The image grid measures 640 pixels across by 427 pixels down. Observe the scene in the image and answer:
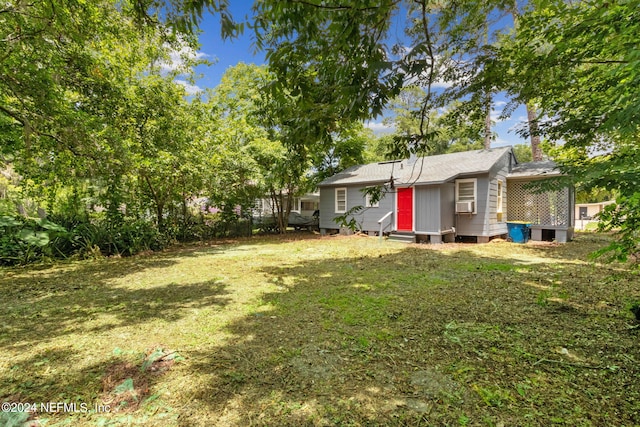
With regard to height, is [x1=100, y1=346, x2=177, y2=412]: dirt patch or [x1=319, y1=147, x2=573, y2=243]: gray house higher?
[x1=319, y1=147, x2=573, y2=243]: gray house

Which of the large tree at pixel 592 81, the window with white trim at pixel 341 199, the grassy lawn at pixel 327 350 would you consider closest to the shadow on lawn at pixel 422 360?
the grassy lawn at pixel 327 350

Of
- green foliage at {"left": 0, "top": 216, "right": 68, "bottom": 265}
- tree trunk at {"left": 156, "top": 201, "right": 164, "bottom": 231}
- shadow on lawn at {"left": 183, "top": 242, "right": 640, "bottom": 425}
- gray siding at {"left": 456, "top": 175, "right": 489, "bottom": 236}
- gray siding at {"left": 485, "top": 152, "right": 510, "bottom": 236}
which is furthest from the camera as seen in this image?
gray siding at {"left": 485, "top": 152, "right": 510, "bottom": 236}

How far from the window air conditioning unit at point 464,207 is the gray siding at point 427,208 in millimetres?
954

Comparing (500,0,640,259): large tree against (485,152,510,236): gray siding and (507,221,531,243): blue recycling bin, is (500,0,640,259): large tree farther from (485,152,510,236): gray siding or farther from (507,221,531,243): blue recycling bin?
(507,221,531,243): blue recycling bin

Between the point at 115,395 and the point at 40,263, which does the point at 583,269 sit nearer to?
the point at 115,395

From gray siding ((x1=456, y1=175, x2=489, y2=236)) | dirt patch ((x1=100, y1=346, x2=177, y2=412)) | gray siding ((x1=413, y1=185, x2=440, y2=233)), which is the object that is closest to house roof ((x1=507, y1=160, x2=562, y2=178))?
gray siding ((x1=456, y1=175, x2=489, y2=236))

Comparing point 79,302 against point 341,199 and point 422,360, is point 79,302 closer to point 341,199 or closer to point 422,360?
point 422,360

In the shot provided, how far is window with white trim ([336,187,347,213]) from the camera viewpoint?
45.8 ft

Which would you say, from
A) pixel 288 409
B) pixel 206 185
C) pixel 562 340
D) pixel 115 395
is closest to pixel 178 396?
pixel 115 395

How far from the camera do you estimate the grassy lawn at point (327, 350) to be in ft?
6.39

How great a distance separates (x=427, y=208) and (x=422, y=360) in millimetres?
8690

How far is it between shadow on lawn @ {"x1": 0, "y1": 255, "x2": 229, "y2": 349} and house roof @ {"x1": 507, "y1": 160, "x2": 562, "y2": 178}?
11215 mm

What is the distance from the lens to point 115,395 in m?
2.10

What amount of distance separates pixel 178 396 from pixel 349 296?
2806mm
